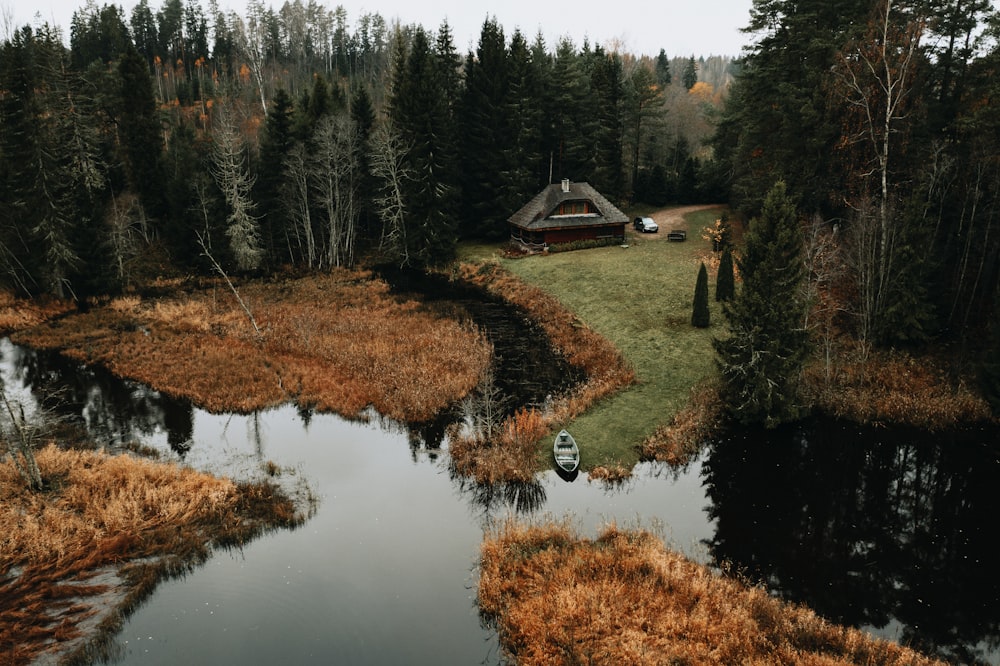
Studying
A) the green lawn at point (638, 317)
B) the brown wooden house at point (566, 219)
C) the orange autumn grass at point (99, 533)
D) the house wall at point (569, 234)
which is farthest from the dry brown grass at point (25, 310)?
the house wall at point (569, 234)

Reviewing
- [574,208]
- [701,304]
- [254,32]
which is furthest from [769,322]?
[254,32]

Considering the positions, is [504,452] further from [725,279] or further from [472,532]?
[725,279]

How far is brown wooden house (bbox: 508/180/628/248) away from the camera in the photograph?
46.9 m

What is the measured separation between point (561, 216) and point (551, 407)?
27044 millimetres

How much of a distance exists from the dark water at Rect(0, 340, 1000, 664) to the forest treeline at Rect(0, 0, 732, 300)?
19.8 meters

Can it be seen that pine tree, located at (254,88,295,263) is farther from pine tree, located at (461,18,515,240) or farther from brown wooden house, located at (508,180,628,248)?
brown wooden house, located at (508,180,628,248)

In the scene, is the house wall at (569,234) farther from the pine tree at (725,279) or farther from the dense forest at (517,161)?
the pine tree at (725,279)

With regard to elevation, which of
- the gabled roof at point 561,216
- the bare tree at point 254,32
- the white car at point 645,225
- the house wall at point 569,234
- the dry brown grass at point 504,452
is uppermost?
the bare tree at point 254,32

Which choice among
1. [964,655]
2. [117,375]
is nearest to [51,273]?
[117,375]

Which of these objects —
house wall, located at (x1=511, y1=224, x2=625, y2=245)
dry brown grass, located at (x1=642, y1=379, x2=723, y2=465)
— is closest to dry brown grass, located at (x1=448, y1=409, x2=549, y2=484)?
dry brown grass, located at (x1=642, y1=379, x2=723, y2=465)

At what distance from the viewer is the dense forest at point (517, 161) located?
25719mm

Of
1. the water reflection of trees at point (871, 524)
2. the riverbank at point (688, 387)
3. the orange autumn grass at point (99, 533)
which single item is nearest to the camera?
the orange autumn grass at point (99, 533)

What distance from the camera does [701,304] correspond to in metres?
29.5

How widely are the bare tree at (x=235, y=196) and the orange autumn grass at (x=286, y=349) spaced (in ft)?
18.7
